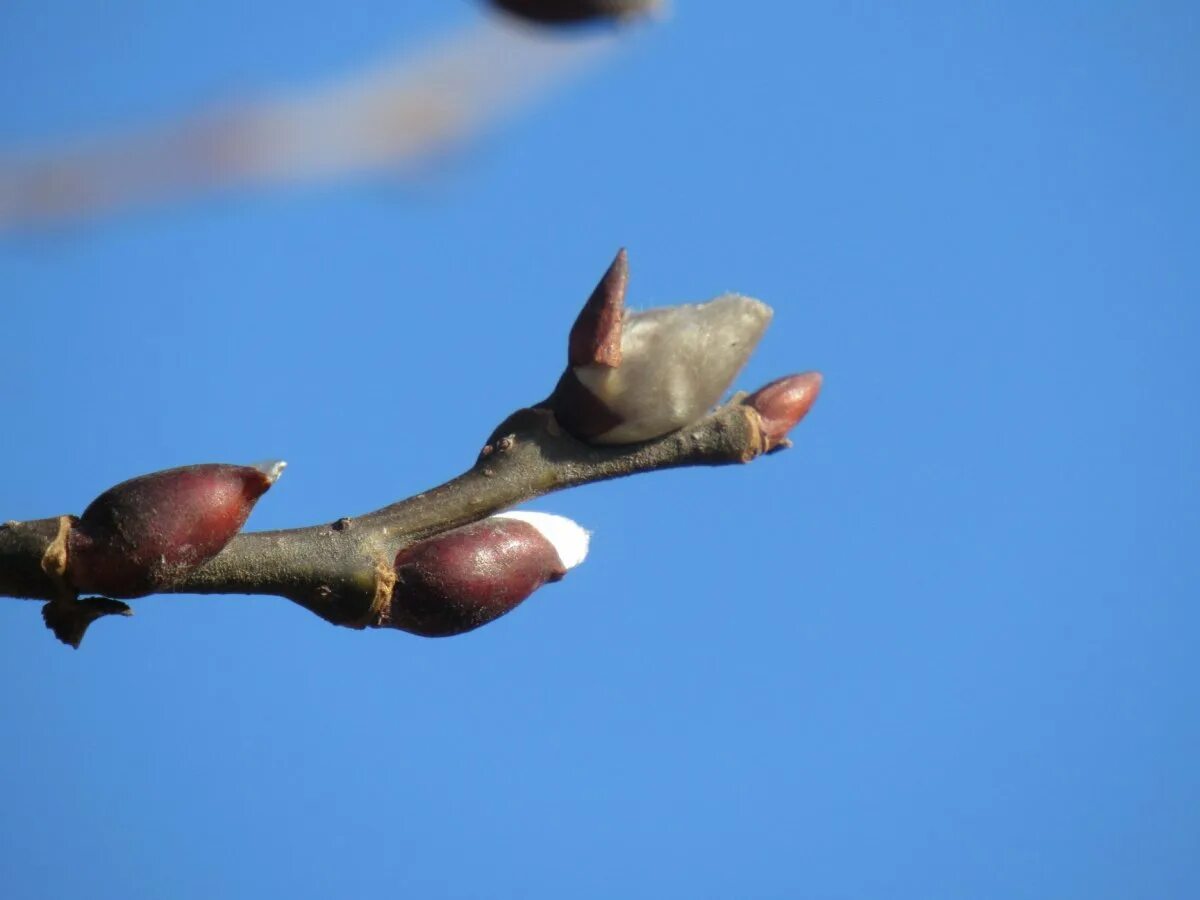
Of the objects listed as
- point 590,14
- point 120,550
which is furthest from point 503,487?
point 590,14

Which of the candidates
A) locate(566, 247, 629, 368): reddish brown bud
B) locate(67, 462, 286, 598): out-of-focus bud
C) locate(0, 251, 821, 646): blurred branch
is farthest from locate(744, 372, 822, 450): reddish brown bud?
locate(67, 462, 286, 598): out-of-focus bud

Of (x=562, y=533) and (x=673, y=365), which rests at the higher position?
(x=673, y=365)

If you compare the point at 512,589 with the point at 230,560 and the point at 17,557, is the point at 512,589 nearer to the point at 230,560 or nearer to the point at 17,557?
the point at 230,560

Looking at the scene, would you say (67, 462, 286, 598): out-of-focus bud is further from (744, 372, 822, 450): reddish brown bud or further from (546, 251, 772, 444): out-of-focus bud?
(744, 372, 822, 450): reddish brown bud

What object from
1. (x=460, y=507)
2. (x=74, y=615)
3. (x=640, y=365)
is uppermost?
(x=640, y=365)

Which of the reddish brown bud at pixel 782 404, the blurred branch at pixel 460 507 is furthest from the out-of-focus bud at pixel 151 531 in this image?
the reddish brown bud at pixel 782 404

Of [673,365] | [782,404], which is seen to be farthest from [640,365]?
[782,404]

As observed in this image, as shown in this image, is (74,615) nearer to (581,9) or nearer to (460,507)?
(460,507)
